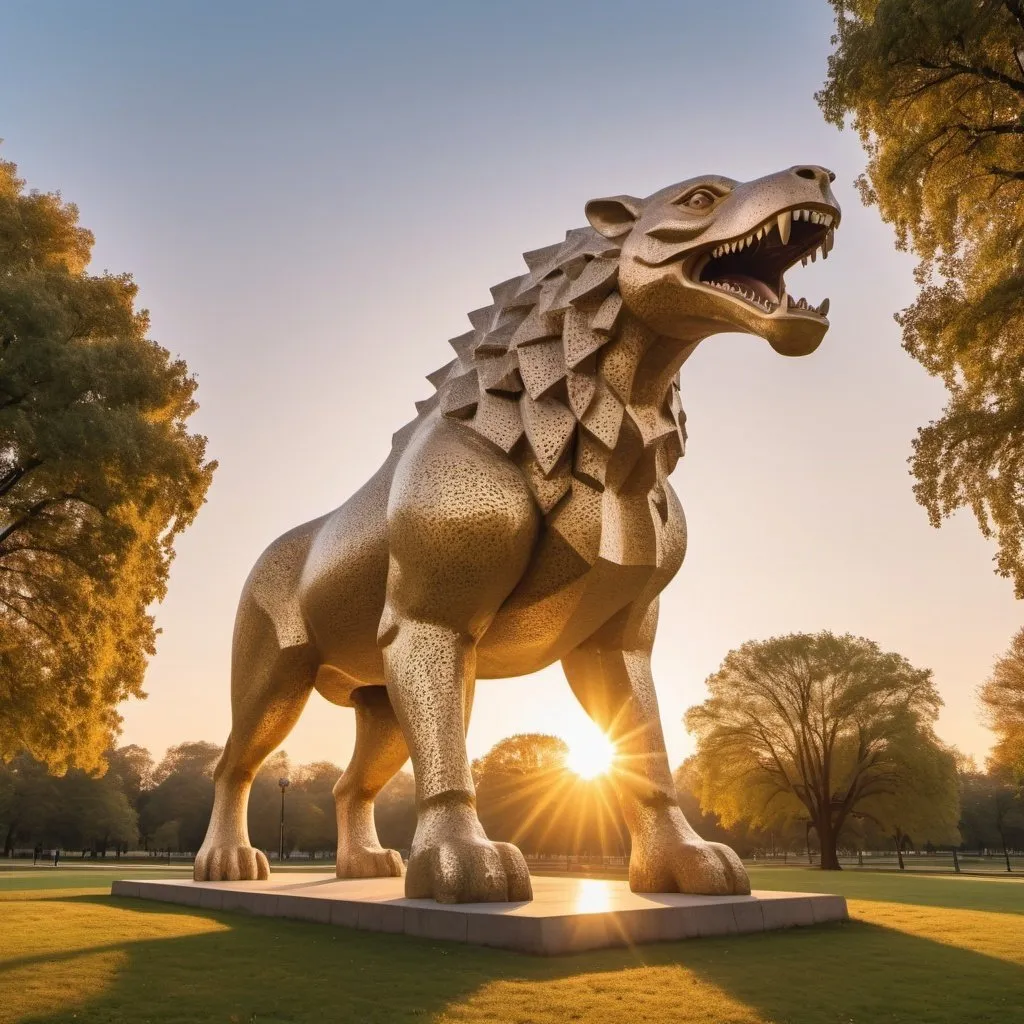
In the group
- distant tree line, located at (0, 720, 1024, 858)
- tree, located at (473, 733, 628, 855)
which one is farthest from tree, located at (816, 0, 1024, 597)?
tree, located at (473, 733, 628, 855)

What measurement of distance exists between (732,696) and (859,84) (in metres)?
26.6

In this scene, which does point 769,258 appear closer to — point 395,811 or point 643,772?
point 643,772

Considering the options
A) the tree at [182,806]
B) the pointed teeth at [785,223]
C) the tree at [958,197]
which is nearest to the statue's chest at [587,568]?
the pointed teeth at [785,223]

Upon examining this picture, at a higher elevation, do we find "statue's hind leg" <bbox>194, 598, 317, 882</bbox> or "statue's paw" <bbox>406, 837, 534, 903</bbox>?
"statue's hind leg" <bbox>194, 598, 317, 882</bbox>

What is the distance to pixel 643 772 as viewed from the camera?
6.11 meters

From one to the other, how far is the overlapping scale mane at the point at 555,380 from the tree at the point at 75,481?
27.3 ft

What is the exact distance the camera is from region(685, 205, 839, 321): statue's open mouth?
5.10 metres

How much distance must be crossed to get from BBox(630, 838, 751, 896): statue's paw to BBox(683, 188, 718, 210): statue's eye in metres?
3.80

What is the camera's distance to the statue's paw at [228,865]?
752 cm

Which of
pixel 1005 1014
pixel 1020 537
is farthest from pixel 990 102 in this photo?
pixel 1005 1014

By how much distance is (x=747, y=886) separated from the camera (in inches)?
221

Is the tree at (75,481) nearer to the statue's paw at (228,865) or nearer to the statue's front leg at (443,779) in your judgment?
the statue's paw at (228,865)

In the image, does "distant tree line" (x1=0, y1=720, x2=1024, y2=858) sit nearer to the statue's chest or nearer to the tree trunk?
the tree trunk

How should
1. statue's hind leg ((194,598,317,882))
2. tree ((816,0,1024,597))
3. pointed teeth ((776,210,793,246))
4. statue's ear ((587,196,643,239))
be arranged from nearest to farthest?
pointed teeth ((776,210,793,246)) → statue's ear ((587,196,643,239)) → statue's hind leg ((194,598,317,882)) → tree ((816,0,1024,597))
